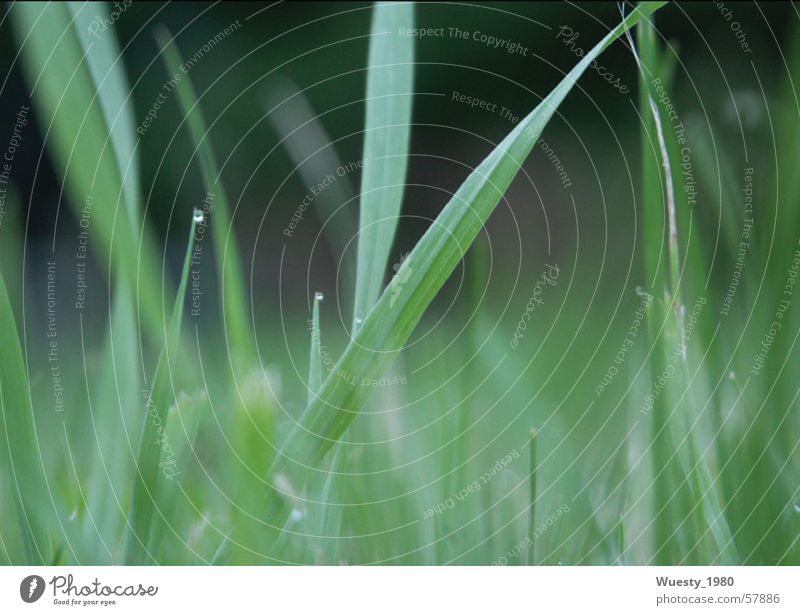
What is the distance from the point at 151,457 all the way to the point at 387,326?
11cm

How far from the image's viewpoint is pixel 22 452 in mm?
291

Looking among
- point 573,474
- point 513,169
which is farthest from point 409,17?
point 573,474

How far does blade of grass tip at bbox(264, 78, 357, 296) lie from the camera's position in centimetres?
52

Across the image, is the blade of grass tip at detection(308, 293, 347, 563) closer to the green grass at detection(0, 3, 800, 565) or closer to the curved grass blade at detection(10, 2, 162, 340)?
the green grass at detection(0, 3, 800, 565)

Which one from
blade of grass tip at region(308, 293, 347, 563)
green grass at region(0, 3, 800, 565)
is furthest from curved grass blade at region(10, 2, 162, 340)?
blade of grass tip at region(308, 293, 347, 563)

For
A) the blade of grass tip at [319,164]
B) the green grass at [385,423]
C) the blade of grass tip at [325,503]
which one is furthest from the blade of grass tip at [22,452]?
the blade of grass tip at [319,164]
